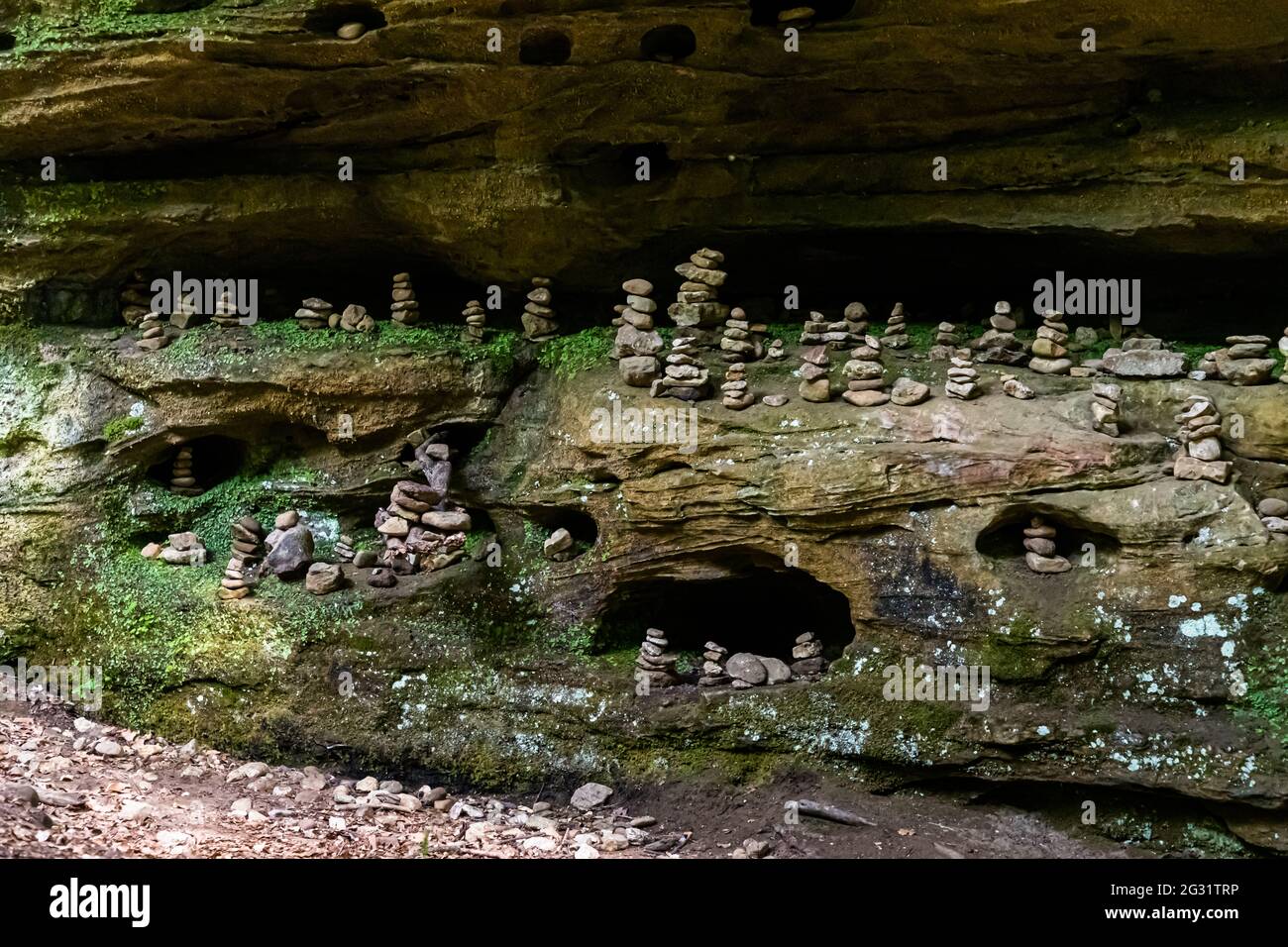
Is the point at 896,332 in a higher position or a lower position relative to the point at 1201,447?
higher

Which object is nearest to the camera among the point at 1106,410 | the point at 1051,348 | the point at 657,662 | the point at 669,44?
the point at 1106,410

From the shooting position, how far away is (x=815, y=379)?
9180mm

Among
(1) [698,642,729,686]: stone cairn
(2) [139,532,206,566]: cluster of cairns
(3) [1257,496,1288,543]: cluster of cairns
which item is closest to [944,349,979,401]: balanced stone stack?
(3) [1257,496,1288,543]: cluster of cairns

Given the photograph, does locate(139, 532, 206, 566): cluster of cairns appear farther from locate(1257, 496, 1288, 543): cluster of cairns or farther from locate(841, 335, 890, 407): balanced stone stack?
locate(1257, 496, 1288, 543): cluster of cairns

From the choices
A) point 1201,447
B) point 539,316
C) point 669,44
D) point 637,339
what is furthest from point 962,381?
point 539,316

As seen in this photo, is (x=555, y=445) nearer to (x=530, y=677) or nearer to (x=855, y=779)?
(x=530, y=677)

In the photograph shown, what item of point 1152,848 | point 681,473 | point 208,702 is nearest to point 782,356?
point 681,473

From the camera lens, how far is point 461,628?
30.2 ft

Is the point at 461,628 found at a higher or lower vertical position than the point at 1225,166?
lower

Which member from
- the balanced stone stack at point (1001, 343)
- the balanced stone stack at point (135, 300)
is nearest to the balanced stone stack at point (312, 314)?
the balanced stone stack at point (135, 300)

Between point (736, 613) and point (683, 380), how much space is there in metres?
2.10

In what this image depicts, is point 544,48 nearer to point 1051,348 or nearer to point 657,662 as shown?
point 1051,348

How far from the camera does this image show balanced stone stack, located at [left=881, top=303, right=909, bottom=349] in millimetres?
9641

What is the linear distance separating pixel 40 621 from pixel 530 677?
4.29m
